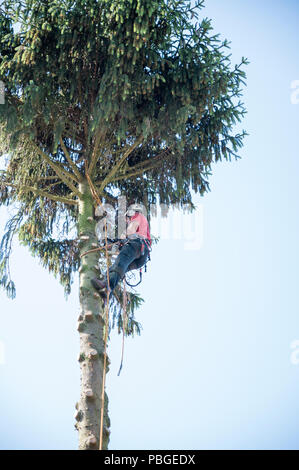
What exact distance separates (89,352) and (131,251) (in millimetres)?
1531

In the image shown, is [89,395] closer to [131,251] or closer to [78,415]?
[78,415]

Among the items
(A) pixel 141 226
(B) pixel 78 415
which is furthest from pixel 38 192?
(B) pixel 78 415

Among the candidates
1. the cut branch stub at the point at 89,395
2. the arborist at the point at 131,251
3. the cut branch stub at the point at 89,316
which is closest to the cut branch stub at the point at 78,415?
the cut branch stub at the point at 89,395

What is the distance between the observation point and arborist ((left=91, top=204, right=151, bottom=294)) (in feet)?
22.5

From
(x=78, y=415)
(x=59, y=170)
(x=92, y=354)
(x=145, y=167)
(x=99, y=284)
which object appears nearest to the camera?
(x=78, y=415)

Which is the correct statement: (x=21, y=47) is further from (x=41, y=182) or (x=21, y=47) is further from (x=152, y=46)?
(x=41, y=182)

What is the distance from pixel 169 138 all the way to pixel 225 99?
1.13m

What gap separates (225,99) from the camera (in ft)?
26.1

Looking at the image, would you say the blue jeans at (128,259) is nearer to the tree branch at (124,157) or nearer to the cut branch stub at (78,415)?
the tree branch at (124,157)

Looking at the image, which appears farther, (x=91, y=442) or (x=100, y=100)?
(x=100, y=100)

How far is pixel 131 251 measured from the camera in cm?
718

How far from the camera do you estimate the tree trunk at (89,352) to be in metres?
5.92

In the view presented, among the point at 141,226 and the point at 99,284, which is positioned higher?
the point at 141,226
